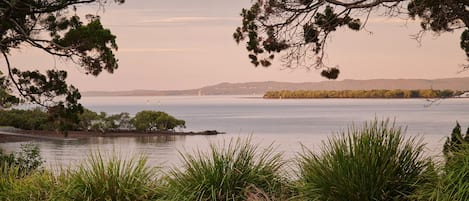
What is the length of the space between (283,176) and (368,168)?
1.27m

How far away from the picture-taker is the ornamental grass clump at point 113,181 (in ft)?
26.3

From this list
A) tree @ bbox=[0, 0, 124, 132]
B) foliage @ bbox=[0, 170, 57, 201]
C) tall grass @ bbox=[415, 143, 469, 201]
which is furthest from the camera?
tree @ bbox=[0, 0, 124, 132]

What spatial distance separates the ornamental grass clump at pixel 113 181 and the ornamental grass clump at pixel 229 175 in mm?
331

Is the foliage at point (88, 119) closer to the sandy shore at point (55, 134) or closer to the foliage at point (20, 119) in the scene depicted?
the sandy shore at point (55, 134)

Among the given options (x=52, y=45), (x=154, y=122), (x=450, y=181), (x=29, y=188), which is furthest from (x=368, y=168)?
(x=154, y=122)

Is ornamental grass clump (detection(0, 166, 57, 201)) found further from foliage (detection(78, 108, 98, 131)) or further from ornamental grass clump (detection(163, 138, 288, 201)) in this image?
foliage (detection(78, 108, 98, 131))

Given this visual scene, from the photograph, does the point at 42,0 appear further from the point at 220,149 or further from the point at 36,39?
the point at 220,149

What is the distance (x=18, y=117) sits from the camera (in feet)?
139

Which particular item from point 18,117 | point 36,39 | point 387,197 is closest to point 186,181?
point 387,197

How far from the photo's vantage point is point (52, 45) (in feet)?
60.3

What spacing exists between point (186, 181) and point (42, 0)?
36.8 ft

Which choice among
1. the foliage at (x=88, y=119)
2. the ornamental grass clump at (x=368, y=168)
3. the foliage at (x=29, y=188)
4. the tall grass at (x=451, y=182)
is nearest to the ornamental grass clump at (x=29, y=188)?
the foliage at (x=29, y=188)

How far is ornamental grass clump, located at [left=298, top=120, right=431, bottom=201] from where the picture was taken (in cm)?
710

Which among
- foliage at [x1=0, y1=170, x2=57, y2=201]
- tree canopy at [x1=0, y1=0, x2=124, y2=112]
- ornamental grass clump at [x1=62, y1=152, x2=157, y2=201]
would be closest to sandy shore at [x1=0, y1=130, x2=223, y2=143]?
tree canopy at [x1=0, y1=0, x2=124, y2=112]
